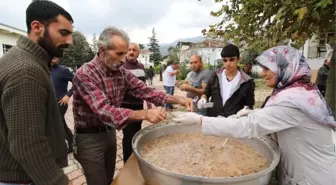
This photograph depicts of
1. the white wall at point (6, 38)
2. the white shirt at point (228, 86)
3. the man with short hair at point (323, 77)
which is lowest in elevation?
the man with short hair at point (323, 77)

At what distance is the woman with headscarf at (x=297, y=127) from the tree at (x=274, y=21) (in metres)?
0.53

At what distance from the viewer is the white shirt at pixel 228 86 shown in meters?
2.51

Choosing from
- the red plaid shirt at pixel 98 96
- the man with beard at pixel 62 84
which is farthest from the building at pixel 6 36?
the red plaid shirt at pixel 98 96

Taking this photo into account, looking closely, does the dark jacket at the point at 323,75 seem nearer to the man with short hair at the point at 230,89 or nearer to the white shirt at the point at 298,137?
the man with short hair at the point at 230,89

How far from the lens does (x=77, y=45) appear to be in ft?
98.8

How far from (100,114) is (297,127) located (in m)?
1.05

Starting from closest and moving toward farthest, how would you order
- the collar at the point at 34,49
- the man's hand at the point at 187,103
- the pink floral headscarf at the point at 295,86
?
the collar at the point at 34,49 → the pink floral headscarf at the point at 295,86 → the man's hand at the point at 187,103

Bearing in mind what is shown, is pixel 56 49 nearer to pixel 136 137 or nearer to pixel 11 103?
pixel 11 103

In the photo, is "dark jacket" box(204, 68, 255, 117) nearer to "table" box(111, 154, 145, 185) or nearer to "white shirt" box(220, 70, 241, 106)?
"white shirt" box(220, 70, 241, 106)

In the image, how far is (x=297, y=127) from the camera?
4.10 feet

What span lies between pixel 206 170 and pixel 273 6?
175 cm

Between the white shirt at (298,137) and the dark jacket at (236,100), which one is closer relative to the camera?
the white shirt at (298,137)

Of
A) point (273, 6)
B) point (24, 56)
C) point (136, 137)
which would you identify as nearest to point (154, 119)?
point (136, 137)

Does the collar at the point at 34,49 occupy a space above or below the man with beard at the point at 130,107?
above
